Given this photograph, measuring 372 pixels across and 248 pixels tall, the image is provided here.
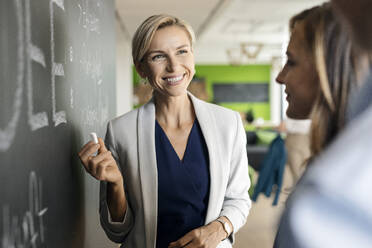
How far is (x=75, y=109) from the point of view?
133 cm

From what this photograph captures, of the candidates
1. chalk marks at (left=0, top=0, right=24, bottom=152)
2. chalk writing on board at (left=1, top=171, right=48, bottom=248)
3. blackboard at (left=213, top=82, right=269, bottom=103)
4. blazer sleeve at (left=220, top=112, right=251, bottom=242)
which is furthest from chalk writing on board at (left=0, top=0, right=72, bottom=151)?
blackboard at (left=213, top=82, right=269, bottom=103)

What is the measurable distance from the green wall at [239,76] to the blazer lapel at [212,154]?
46.4 feet

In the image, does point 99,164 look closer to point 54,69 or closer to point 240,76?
point 54,69

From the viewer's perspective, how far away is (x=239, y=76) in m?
15.7

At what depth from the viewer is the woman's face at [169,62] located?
1324 millimetres

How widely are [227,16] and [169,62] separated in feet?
21.9

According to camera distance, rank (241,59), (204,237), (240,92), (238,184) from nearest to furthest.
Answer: (204,237)
(238,184)
(241,59)
(240,92)

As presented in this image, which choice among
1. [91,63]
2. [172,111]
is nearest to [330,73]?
[172,111]

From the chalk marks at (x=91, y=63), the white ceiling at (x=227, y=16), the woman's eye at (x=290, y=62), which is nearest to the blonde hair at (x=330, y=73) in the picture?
the woman's eye at (x=290, y=62)

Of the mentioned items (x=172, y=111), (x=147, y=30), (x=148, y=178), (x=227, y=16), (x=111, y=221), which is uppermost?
(x=227, y=16)

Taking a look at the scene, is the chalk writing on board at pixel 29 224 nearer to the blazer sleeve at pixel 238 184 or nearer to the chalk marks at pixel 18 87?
the chalk marks at pixel 18 87

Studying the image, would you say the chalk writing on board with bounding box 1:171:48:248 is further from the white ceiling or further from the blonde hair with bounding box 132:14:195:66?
the white ceiling

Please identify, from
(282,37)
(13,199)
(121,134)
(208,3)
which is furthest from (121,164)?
(282,37)

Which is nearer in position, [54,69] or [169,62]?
[54,69]
